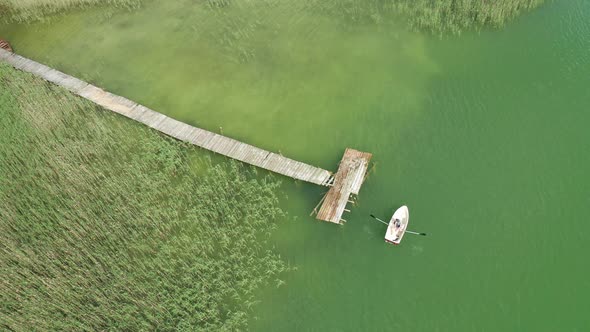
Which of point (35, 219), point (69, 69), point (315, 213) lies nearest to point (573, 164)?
point (315, 213)

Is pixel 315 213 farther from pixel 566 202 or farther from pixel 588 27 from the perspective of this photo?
pixel 588 27

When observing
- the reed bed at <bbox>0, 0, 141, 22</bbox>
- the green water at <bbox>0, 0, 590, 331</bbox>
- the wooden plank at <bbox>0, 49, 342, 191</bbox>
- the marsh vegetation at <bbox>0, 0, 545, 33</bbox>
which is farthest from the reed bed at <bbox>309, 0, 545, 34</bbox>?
the reed bed at <bbox>0, 0, 141, 22</bbox>

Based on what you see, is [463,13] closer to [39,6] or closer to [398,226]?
[398,226]

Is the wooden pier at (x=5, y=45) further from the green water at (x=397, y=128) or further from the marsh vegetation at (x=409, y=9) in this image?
the marsh vegetation at (x=409, y=9)

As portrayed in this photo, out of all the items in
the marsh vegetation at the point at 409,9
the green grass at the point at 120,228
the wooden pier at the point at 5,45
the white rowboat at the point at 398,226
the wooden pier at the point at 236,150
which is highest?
the marsh vegetation at the point at 409,9

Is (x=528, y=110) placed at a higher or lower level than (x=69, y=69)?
higher

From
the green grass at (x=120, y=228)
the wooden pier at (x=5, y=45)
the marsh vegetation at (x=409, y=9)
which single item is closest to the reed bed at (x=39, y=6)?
the marsh vegetation at (x=409, y=9)
